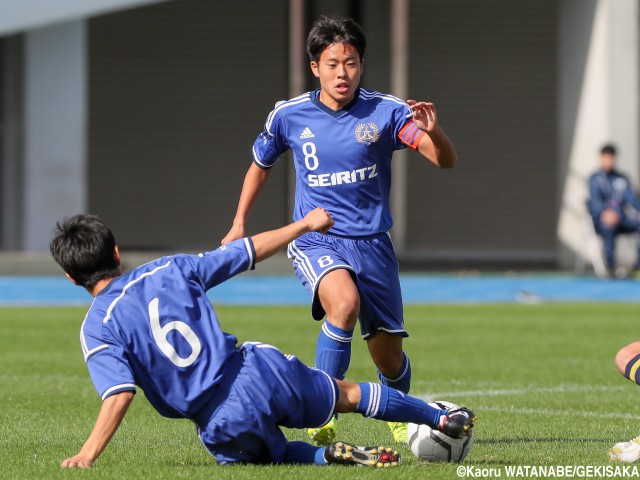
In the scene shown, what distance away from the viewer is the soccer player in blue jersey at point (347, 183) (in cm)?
724

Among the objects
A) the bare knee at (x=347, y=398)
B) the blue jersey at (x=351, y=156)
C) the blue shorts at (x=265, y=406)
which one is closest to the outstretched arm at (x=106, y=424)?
the blue shorts at (x=265, y=406)

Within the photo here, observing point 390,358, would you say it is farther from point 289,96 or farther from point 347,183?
point 289,96

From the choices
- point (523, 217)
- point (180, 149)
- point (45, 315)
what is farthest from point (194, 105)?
point (45, 315)

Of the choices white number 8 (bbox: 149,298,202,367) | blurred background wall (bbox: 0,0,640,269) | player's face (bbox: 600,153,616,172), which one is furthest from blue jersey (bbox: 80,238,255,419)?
blurred background wall (bbox: 0,0,640,269)

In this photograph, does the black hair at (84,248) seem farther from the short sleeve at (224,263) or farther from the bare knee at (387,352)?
the bare knee at (387,352)

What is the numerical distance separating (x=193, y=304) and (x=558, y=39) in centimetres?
2341

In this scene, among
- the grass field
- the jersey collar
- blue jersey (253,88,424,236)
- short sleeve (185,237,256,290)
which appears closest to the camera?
short sleeve (185,237,256,290)

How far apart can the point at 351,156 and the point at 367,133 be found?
0.51ft

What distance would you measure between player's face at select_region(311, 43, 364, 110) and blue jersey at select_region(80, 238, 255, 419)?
1.89 metres

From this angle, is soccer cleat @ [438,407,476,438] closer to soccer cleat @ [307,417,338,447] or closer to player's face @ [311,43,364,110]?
soccer cleat @ [307,417,338,447]

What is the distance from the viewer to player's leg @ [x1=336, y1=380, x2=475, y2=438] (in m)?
5.97

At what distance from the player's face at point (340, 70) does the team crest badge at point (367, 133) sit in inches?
7.7

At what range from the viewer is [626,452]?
6008 mm

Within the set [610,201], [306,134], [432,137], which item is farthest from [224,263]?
[610,201]
